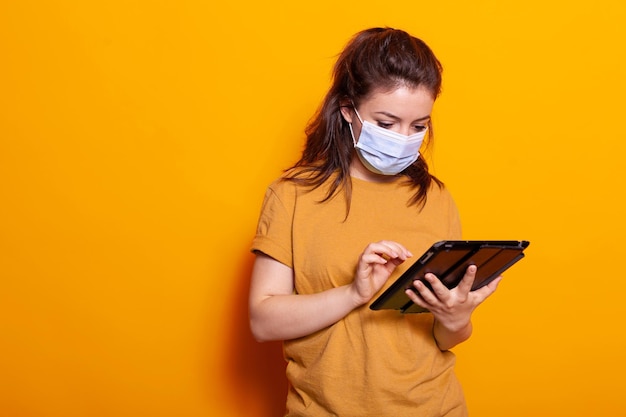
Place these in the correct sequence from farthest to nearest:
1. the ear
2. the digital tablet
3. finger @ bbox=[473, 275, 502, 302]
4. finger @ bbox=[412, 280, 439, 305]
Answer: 1. the ear
2. finger @ bbox=[473, 275, 502, 302]
3. finger @ bbox=[412, 280, 439, 305]
4. the digital tablet

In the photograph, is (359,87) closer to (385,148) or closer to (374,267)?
(385,148)

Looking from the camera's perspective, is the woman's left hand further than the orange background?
No

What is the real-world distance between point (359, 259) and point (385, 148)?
0.24m

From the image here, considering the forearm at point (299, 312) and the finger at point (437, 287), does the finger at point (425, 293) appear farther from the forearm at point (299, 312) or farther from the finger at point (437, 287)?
the forearm at point (299, 312)

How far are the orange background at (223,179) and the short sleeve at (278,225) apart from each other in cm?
48

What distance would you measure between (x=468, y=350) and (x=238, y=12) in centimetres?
114

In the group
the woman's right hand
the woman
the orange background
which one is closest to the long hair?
the woman

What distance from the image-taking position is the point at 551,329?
2.37 meters

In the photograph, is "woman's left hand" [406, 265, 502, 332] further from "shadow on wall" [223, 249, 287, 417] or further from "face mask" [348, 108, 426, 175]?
"shadow on wall" [223, 249, 287, 417]

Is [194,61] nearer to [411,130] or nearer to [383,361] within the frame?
[411,130]

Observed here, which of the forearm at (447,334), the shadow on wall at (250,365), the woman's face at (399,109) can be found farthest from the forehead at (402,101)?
the shadow on wall at (250,365)

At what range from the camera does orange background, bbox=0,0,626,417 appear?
2.04 m

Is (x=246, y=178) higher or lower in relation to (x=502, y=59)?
lower

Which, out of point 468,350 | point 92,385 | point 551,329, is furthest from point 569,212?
point 92,385
